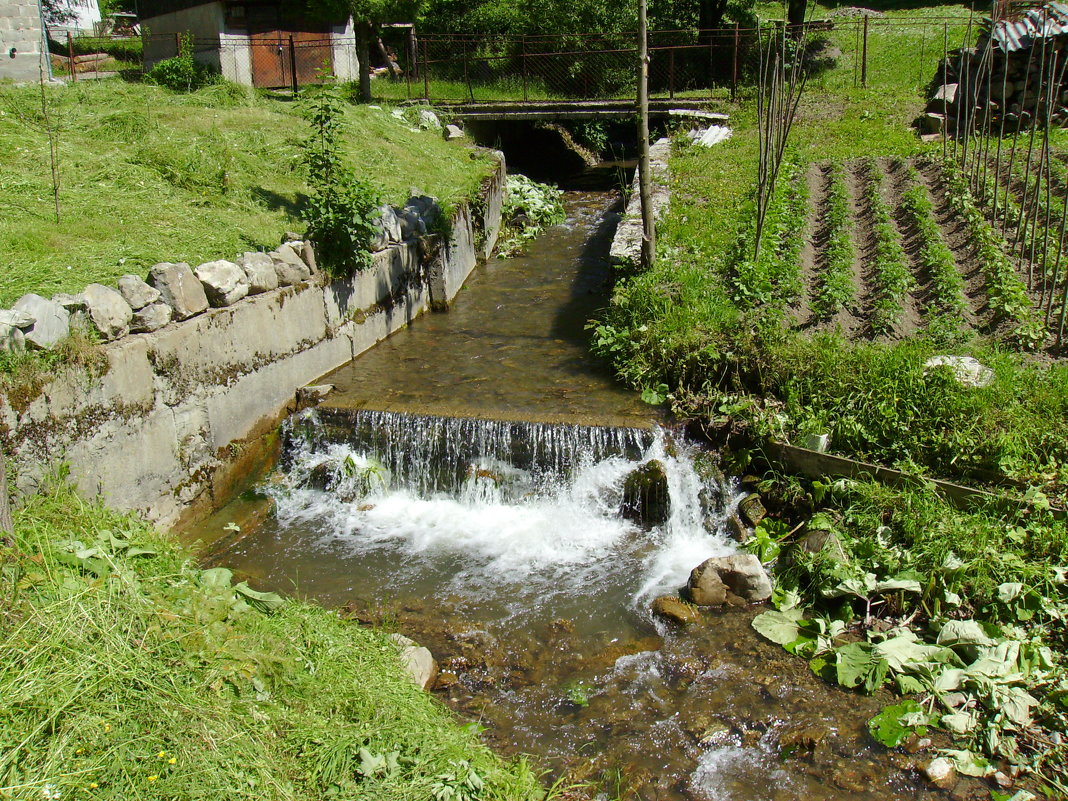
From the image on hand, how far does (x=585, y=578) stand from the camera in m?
7.05

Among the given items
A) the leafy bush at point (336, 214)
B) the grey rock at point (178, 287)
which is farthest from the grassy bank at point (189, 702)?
the leafy bush at point (336, 214)

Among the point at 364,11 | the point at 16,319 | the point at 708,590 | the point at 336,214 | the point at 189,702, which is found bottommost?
the point at 708,590

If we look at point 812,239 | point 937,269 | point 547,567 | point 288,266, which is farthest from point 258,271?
point 937,269

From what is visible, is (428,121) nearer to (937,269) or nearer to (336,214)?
(336,214)

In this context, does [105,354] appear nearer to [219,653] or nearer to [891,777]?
[219,653]

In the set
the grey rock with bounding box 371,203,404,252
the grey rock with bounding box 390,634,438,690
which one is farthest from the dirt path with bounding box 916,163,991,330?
the grey rock with bounding box 371,203,404,252

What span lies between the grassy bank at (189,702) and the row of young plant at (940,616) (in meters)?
2.47

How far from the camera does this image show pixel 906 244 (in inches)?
439

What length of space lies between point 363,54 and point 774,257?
503 inches

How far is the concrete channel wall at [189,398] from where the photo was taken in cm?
652

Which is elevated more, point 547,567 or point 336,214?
point 336,214

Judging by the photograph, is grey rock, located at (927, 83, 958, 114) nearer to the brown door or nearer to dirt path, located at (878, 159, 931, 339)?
dirt path, located at (878, 159, 931, 339)

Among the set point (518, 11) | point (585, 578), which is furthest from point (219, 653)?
point (518, 11)

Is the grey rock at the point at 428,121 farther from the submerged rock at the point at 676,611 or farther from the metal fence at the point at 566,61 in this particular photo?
the submerged rock at the point at 676,611
